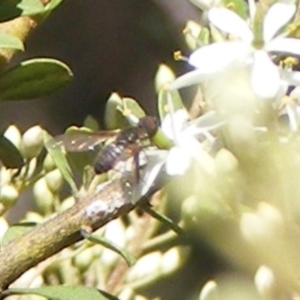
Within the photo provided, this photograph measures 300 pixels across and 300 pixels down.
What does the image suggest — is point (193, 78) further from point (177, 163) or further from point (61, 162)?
point (61, 162)

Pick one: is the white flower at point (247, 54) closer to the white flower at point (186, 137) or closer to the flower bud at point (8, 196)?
the white flower at point (186, 137)

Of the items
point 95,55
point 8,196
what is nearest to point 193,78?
point 8,196

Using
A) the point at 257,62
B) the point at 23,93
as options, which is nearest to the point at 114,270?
the point at 23,93

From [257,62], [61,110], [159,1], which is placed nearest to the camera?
[257,62]

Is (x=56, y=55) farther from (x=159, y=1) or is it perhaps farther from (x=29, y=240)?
(x=29, y=240)

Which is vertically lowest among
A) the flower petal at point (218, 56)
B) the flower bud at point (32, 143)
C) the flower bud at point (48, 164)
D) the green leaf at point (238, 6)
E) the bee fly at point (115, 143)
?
the flower bud at point (48, 164)

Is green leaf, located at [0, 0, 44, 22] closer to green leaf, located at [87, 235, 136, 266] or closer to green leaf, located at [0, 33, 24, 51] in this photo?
green leaf, located at [0, 33, 24, 51]

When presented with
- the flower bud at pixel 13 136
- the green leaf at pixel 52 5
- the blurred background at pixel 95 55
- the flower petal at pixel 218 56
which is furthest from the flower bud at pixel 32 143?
the blurred background at pixel 95 55
